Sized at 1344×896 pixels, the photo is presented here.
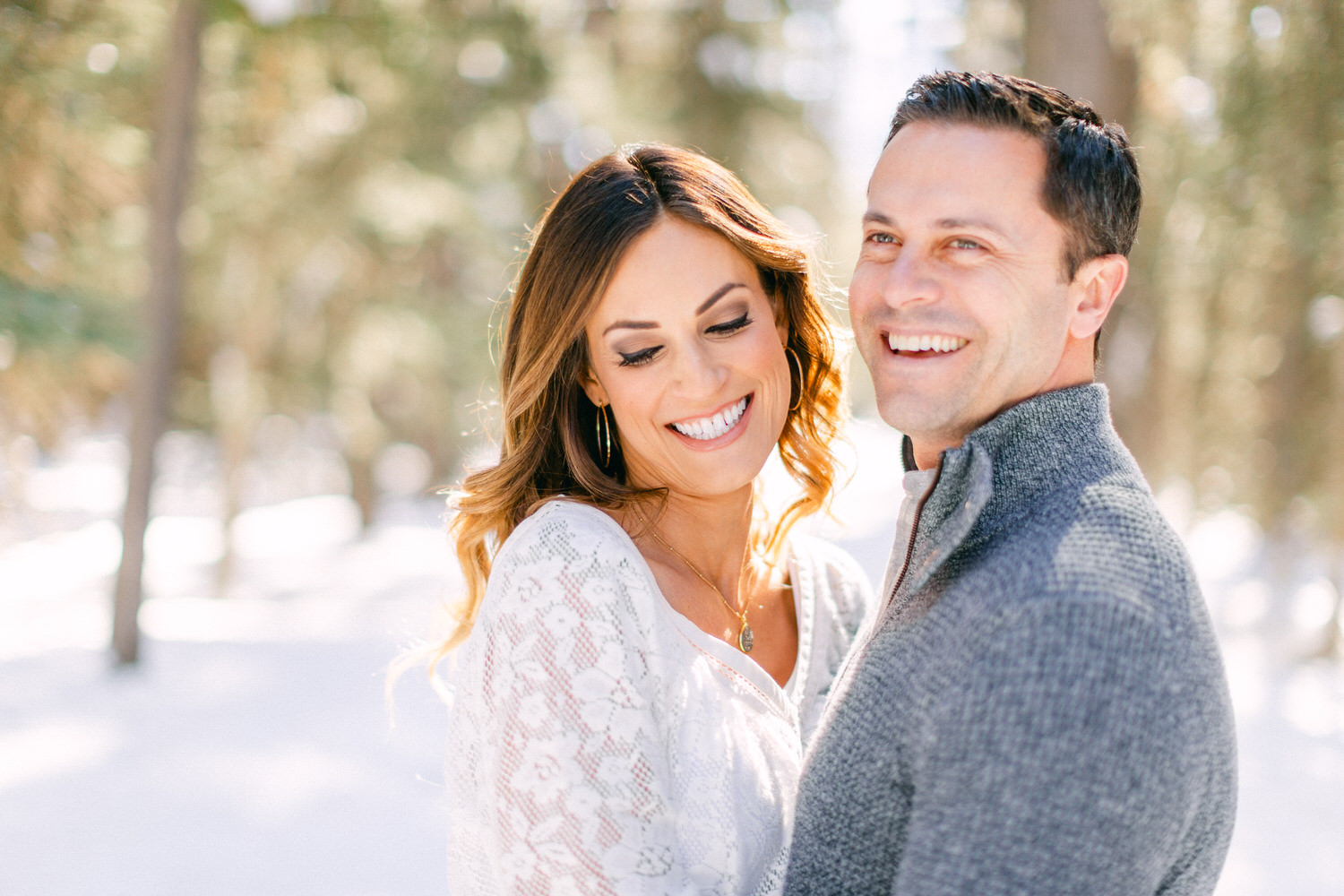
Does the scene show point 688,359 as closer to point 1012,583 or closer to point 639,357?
point 639,357

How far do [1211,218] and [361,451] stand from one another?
10.6 m

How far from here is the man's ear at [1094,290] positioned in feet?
5.56

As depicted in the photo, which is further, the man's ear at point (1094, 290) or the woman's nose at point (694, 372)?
the woman's nose at point (694, 372)

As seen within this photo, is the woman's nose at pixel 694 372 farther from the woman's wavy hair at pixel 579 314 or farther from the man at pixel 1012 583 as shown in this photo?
the man at pixel 1012 583

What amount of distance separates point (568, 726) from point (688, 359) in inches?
35.2

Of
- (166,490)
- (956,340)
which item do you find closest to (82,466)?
(166,490)

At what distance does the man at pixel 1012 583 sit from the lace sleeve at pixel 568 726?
281 mm

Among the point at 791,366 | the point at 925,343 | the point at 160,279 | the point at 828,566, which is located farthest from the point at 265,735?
the point at 925,343

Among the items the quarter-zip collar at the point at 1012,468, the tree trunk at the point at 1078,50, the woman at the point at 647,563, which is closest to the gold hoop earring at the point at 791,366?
the woman at the point at 647,563

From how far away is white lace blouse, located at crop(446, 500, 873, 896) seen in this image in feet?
5.17

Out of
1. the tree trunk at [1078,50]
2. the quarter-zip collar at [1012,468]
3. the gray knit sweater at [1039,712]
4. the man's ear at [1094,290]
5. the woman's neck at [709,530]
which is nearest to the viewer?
the gray knit sweater at [1039,712]

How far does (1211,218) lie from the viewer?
8484 mm

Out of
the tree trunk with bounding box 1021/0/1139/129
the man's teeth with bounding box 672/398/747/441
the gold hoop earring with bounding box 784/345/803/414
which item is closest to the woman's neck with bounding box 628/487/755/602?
the man's teeth with bounding box 672/398/747/441

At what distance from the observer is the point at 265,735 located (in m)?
7.04
